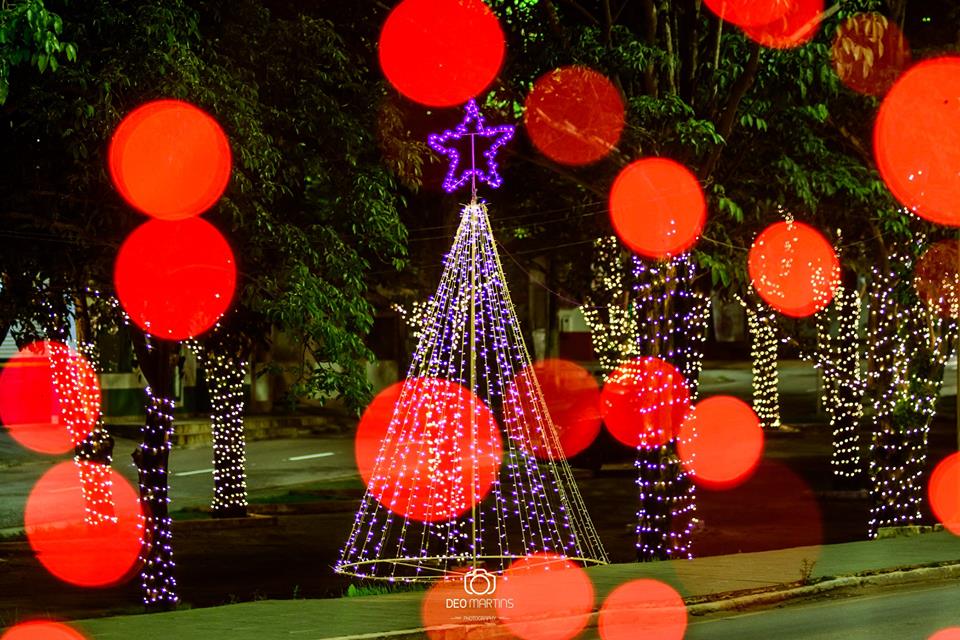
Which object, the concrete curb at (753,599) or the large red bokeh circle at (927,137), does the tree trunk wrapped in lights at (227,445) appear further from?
the concrete curb at (753,599)

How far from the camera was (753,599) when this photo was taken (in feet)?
41.5

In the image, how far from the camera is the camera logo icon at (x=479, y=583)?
501 inches

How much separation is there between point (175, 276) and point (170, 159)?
5.21ft

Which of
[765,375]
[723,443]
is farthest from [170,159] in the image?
[765,375]

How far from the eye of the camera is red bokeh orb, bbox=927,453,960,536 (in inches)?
840

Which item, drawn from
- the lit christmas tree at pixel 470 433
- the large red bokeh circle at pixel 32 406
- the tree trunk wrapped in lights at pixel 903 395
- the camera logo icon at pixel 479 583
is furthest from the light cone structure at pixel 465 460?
the large red bokeh circle at pixel 32 406

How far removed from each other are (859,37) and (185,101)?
27.0 ft

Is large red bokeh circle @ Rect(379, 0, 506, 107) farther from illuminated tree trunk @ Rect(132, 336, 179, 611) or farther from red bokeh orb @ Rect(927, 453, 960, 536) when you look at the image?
red bokeh orb @ Rect(927, 453, 960, 536)

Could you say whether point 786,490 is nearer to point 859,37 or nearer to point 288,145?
point 859,37

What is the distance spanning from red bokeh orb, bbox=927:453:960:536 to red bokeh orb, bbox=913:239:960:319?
3058 millimetres

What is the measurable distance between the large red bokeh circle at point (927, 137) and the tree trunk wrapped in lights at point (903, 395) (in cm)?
115

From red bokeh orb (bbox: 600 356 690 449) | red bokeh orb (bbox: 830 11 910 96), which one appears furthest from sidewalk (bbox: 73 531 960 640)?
red bokeh orb (bbox: 830 11 910 96)

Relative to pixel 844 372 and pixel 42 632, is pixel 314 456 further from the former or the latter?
pixel 42 632

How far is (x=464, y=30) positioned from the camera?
17.1 meters
